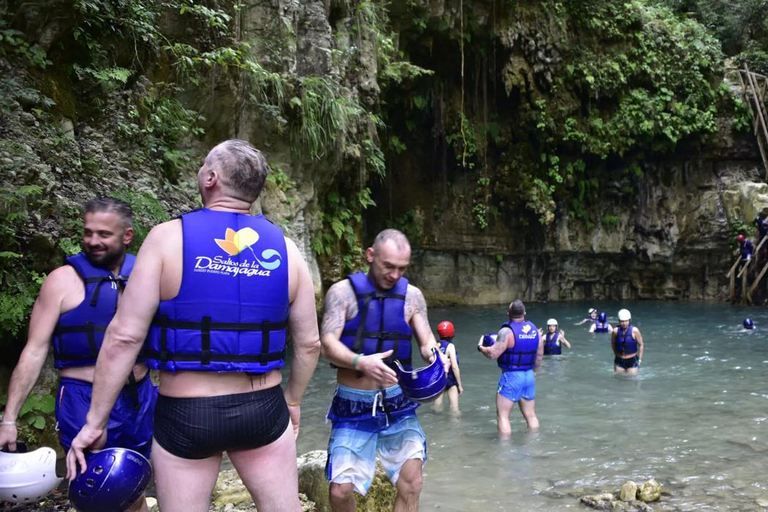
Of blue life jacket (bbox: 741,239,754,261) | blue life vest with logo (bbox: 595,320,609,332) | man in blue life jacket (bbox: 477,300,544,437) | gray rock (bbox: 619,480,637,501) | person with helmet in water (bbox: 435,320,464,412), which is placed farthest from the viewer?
blue life jacket (bbox: 741,239,754,261)

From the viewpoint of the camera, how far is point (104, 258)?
3.59 metres

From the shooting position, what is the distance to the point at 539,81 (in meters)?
24.2

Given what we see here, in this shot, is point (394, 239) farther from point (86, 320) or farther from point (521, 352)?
point (521, 352)

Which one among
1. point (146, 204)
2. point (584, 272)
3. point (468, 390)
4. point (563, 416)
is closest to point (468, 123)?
point (584, 272)

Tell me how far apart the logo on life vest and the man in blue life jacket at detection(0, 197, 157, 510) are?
50.0 inches

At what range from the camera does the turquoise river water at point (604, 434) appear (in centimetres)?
619

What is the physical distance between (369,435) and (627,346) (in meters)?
9.37

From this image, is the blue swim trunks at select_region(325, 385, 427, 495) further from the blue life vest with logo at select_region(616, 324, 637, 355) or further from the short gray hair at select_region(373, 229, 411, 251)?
the blue life vest with logo at select_region(616, 324, 637, 355)

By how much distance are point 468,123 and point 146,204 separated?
64.3 feet

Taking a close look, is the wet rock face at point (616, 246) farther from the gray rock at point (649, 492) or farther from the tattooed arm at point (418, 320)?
the tattooed arm at point (418, 320)

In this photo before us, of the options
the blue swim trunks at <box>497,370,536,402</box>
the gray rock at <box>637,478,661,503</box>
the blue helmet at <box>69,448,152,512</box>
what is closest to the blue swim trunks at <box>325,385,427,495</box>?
the blue helmet at <box>69,448,152,512</box>

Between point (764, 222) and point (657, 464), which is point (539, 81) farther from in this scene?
point (657, 464)

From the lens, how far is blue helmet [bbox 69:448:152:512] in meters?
2.63

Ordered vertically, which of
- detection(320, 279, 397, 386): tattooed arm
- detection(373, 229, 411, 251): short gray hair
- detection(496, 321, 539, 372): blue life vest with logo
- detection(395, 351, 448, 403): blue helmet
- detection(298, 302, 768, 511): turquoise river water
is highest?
detection(373, 229, 411, 251): short gray hair
